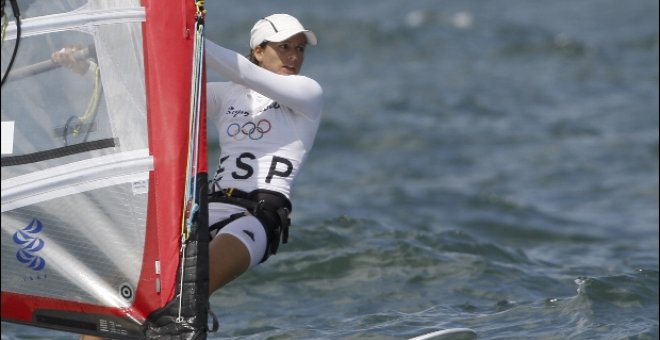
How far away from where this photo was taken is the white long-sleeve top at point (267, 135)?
5316 mm

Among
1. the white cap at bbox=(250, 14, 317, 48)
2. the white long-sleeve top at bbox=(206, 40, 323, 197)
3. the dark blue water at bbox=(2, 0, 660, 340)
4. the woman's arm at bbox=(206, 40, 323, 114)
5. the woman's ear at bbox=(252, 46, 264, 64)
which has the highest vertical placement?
the white cap at bbox=(250, 14, 317, 48)

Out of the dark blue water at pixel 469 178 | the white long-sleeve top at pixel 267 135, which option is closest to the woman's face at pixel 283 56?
the white long-sleeve top at pixel 267 135

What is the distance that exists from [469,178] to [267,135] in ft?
25.9

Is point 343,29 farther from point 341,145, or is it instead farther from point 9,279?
point 9,279

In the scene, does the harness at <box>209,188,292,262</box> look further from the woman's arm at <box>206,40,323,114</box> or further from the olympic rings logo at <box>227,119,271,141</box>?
the woman's arm at <box>206,40,323,114</box>

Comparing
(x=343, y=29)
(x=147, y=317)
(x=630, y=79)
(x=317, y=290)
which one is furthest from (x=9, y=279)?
(x=343, y=29)

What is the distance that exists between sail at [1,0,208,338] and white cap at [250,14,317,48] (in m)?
0.71

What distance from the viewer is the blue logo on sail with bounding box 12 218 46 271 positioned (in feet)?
15.1

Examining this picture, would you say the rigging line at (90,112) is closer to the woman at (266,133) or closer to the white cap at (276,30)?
the woman at (266,133)

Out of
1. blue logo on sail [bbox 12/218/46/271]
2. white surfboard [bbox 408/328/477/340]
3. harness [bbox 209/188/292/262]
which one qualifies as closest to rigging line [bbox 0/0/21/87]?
blue logo on sail [bbox 12/218/46/271]

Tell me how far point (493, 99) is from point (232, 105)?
1138cm

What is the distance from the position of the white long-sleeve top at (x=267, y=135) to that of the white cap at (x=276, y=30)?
0.19 m

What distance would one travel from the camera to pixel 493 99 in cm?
1653

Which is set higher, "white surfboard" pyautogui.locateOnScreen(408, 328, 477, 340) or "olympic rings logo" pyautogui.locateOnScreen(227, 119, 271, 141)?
"olympic rings logo" pyautogui.locateOnScreen(227, 119, 271, 141)
